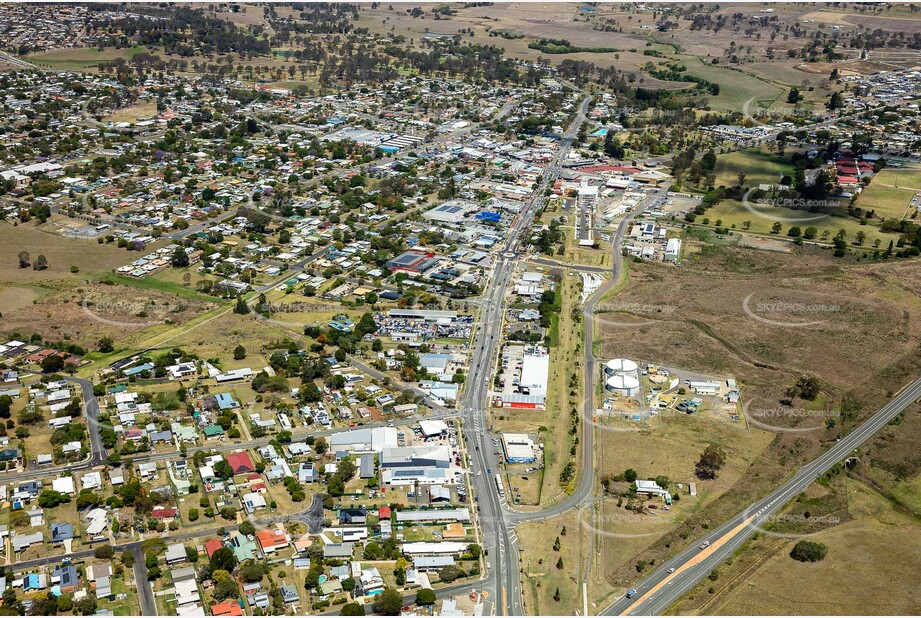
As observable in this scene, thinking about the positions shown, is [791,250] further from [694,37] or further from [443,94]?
[694,37]

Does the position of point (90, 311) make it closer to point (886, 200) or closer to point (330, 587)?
point (330, 587)

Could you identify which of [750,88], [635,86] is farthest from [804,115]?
[635,86]

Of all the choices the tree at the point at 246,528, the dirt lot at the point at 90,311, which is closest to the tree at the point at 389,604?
the tree at the point at 246,528

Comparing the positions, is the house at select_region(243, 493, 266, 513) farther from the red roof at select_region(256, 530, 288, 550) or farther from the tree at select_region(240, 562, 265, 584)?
the tree at select_region(240, 562, 265, 584)

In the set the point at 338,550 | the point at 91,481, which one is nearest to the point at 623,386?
the point at 338,550

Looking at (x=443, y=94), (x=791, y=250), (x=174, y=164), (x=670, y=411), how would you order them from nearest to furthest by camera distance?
1. (x=670, y=411)
2. (x=791, y=250)
3. (x=174, y=164)
4. (x=443, y=94)

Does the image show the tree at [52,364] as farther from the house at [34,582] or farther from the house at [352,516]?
the house at [352,516]
